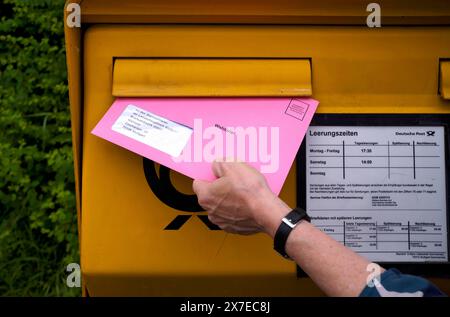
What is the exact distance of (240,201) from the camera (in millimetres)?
1213

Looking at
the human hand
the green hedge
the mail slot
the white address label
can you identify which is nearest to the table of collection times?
the mail slot

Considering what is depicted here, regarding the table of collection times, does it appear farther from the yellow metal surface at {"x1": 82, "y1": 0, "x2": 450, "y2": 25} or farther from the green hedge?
the green hedge

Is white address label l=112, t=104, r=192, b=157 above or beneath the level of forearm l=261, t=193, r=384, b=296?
above

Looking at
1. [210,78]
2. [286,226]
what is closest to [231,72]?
[210,78]

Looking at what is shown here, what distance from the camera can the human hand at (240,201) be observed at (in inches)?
45.6

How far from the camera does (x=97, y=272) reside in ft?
4.52

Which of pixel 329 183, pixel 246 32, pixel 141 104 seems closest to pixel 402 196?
pixel 329 183

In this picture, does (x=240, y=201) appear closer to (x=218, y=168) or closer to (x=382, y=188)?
(x=218, y=168)

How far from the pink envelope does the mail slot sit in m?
0.05

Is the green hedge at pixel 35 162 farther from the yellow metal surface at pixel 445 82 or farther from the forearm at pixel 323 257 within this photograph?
the yellow metal surface at pixel 445 82

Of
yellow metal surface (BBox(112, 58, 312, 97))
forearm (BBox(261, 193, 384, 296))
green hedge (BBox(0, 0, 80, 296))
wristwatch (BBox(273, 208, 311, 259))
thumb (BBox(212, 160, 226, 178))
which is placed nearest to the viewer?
forearm (BBox(261, 193, 384, 296))

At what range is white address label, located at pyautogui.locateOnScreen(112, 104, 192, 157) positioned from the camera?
1298mm

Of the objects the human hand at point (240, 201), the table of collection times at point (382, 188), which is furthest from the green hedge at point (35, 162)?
the table of collection times at point (382, 188)
